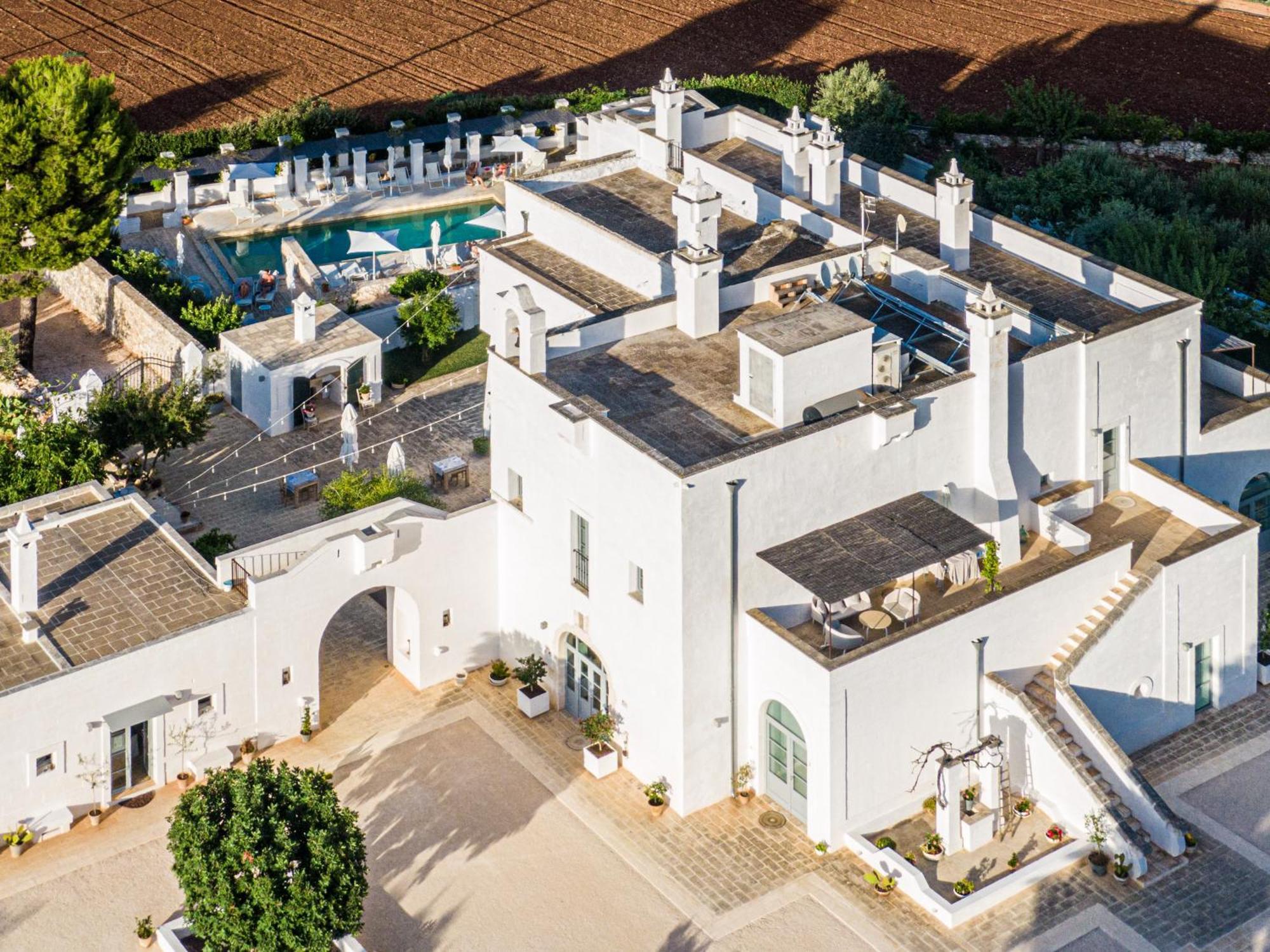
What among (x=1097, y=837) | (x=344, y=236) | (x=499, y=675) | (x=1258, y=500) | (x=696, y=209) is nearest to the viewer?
(x=1097, y=837)

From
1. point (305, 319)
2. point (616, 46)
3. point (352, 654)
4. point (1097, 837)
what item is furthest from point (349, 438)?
point (616, 46)

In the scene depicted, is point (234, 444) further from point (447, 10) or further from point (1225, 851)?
point (447, 10)

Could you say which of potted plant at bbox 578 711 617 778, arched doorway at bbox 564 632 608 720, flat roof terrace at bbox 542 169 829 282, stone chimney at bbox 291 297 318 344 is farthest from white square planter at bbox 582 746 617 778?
stone chimney at bbox 291 297 318 344

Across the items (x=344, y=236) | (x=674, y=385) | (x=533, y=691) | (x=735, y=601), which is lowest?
(x=533, y=691)

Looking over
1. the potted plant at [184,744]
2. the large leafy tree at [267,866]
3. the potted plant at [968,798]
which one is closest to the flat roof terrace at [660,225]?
the potted plant at [968,798]

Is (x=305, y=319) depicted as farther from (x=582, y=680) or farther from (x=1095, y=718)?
(x=1095, y=718)

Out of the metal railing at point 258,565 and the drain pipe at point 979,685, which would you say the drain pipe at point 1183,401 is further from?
the metal railing at point 258,565
